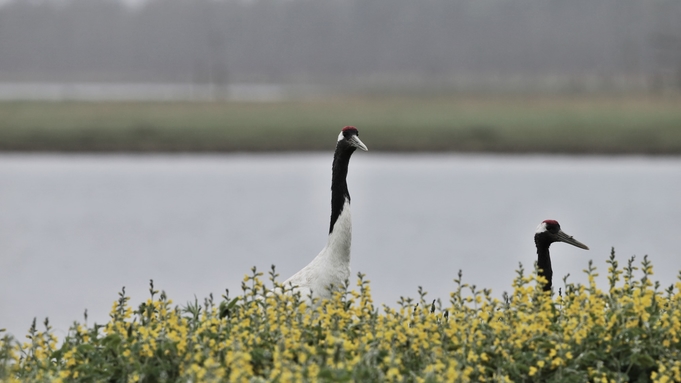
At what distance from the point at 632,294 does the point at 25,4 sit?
183m

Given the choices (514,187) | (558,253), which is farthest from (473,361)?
(514,187)

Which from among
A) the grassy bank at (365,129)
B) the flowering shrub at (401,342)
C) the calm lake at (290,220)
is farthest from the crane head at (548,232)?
the grassy bank at (365,129)

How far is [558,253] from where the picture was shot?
21234 millimetres

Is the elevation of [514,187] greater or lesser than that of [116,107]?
lesser

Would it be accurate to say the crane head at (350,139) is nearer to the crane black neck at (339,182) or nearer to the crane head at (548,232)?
the crane black neck at (339,182)

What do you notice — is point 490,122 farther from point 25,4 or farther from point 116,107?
point 25,4

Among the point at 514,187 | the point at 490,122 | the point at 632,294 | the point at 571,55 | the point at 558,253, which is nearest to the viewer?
the point at 632,294

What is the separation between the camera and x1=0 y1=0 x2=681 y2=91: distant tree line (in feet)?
442

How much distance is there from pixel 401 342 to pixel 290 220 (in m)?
20.2

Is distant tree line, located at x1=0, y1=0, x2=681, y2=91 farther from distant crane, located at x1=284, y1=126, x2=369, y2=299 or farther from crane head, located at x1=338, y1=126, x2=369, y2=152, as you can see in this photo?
distant crane, located at x1=284, y1=126, x2=369, y2=299

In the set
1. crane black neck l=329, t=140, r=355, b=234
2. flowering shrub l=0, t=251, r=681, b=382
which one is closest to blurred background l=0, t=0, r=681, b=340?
crane black neck l=329, t=140, r=355, b=234

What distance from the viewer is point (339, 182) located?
9039 millimetres

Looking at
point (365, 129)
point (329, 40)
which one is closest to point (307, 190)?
point (365, 129)

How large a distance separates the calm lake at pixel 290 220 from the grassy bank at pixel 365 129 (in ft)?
2.18
